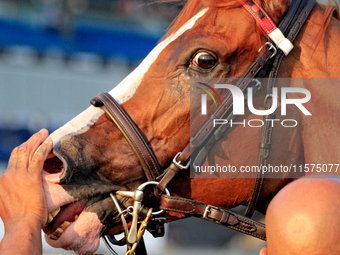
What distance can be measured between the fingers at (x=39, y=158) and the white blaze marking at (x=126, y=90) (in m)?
0.12

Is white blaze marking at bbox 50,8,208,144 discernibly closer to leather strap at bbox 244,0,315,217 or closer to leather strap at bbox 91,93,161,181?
leather strap at bbox 91,93,161,181

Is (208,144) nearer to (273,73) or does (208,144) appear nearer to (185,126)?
(185,126)

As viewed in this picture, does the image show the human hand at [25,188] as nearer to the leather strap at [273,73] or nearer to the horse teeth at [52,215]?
the horse teeth at [52,215]

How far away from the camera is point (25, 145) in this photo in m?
1.69

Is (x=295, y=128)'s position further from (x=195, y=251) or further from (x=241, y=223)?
(x=195, y=251)

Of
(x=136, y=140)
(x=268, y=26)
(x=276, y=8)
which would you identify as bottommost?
(x=136, y=140)

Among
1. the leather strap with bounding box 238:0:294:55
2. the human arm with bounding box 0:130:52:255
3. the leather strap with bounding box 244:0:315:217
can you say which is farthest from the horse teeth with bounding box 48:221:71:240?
the leather strap with bounding box 238:0:294:55

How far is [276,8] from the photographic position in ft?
6.08

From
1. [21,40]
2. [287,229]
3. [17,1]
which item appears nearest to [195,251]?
[287,229]

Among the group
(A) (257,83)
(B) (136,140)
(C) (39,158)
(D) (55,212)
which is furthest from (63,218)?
(A) (257,83)

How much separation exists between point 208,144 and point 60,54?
8.94m

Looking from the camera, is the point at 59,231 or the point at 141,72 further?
the point at 141,72

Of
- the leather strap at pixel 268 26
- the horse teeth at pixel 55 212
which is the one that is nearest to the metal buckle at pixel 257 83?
the leather strap at pixel 268 26

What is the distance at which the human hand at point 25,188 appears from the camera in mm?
1559
